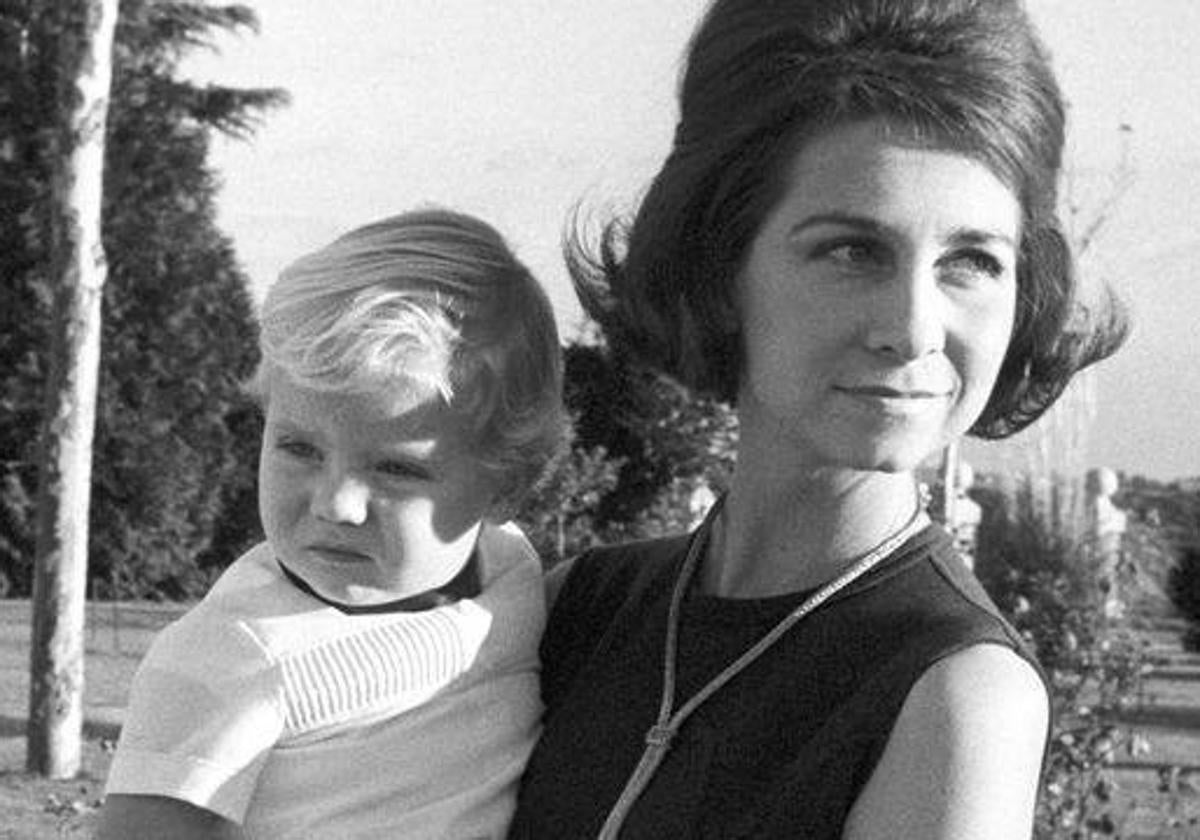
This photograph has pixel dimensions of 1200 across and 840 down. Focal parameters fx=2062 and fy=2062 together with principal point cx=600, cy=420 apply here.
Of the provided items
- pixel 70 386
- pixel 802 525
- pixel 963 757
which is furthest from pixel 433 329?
pixel 70 386

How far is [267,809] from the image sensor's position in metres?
1.74

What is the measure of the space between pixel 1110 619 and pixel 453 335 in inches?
198

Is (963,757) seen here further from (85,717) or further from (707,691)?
(85,717)

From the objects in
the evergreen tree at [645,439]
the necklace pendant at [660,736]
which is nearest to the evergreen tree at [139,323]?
the evergreen tree at [645,439]

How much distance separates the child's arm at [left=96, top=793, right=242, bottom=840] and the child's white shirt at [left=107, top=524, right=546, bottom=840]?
0.04ft

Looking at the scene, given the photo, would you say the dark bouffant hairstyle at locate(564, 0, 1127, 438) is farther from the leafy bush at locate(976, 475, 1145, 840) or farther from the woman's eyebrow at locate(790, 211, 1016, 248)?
the leafy bush at locate(976, 475, 1145, 840)

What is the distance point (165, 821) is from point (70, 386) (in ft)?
22.8

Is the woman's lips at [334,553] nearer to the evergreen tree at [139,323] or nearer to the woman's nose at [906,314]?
the woman's nose at [906,314]

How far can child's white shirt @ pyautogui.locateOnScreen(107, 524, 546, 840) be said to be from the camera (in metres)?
1.70

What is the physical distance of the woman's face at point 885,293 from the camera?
4.74ft

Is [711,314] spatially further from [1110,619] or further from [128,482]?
[128,482]

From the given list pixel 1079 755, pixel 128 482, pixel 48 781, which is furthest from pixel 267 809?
pixel 128 482

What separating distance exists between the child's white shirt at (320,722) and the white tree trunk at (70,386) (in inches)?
264

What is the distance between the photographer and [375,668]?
1750 millimetres
